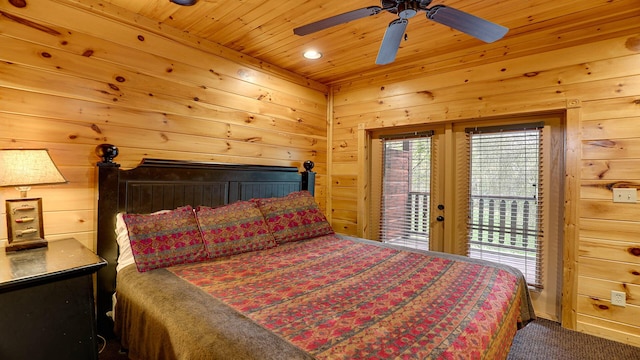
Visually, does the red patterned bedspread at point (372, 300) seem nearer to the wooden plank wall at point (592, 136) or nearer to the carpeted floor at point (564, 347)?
the carpeted floor at point (564, 347)

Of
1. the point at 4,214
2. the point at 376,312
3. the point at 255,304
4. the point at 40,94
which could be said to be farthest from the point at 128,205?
the point at 376,312

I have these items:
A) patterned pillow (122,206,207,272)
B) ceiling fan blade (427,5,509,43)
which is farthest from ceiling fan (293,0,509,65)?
patterned pillow (122,206,207,272)

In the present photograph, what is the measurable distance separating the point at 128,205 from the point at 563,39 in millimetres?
3625

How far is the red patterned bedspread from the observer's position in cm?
113

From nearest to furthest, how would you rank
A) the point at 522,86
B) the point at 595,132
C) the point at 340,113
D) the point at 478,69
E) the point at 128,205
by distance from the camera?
1. the point at 128,205
2. the point at 595,132
3. the point at 522,86
4. the point at 478,69
5. the point at 340,113

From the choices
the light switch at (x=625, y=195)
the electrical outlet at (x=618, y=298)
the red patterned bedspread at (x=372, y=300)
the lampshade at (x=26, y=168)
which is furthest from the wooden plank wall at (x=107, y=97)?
the electrical outlet at (x=618, y=298)

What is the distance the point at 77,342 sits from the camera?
155cm

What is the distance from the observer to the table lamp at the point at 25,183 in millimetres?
1582

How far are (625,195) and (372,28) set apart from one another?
2.30 meters

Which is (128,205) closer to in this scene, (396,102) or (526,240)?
(396,102)

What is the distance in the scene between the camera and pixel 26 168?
5.31ft

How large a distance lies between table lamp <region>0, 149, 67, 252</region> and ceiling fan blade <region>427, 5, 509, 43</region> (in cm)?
224

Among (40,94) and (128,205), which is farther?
(128,205)

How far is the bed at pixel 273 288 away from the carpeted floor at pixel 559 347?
16.2 inches
